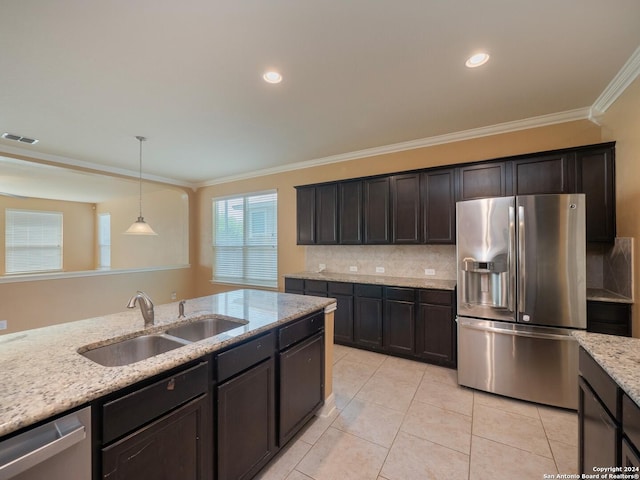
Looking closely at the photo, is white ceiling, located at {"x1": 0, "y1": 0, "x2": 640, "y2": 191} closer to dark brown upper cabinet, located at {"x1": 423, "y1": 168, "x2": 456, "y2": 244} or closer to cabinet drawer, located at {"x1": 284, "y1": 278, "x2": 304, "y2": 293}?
dark brown upper cabinet, located at {"x1": 423, "y1": 168, "x2": 456, "y2": 244}

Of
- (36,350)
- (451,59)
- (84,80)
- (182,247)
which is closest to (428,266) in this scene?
(451,59)

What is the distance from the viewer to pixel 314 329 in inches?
86.7

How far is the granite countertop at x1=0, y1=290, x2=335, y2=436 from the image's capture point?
89 centimetres

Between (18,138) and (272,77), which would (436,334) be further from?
(18,138)

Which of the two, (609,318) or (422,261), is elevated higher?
(422,261)

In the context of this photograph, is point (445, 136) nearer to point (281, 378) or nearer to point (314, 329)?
point (314, 329)

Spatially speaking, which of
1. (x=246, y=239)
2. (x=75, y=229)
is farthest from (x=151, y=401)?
(x=75, y=229)

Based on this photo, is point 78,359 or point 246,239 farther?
point 246,239

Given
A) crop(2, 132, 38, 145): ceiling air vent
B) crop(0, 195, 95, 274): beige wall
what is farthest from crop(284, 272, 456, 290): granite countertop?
crop(0, 195, 95, 274): beige wall

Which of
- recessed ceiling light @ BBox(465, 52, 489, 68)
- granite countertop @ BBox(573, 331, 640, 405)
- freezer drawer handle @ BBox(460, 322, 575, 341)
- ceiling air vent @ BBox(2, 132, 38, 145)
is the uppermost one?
recessed ceiling light @ BBox(465, 52, 489, 68)

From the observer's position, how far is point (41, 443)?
2.71 ft

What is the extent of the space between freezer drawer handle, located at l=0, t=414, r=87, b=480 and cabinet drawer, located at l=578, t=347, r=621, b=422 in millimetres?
1987

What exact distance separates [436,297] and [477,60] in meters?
2.29

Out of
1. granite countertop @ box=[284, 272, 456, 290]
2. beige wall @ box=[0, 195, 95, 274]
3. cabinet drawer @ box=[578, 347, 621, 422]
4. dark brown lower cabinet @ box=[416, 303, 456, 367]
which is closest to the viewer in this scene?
cabinet drawer @ box=[578, 347, 621, 422]
